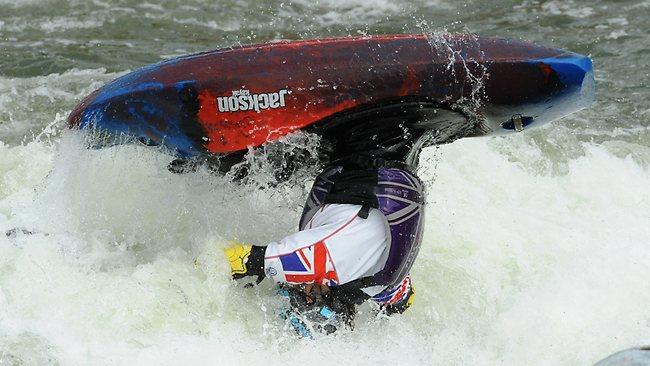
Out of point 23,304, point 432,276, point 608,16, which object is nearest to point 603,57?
point 608,16

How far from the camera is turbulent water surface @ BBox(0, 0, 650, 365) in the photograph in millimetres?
3574

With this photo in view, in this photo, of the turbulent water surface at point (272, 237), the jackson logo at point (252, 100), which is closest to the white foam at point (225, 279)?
the turbulent water surface at point (272, 237)

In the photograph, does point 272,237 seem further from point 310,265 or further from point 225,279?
point 310,265

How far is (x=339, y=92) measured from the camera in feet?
11.5

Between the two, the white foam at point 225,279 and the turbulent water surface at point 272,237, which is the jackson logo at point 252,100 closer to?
the turbulent water surface at point 272,237

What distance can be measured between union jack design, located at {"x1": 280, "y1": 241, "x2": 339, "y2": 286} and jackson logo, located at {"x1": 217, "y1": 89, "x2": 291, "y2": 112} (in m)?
0.55

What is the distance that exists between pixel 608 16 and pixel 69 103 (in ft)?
17.1

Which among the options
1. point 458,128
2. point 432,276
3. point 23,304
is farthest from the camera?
point 432,276

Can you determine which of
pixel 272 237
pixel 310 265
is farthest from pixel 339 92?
pixel 272 237

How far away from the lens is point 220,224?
3.97 meters

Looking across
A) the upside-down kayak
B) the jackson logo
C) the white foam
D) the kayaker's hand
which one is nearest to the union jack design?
the kayaker's hand

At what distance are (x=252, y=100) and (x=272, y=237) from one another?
837mm

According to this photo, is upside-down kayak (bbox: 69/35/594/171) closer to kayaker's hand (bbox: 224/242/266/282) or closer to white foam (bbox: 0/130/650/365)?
white foam (bbox: 0/130/650/365)

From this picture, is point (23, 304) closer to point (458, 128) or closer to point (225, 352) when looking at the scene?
point (225, 352)
